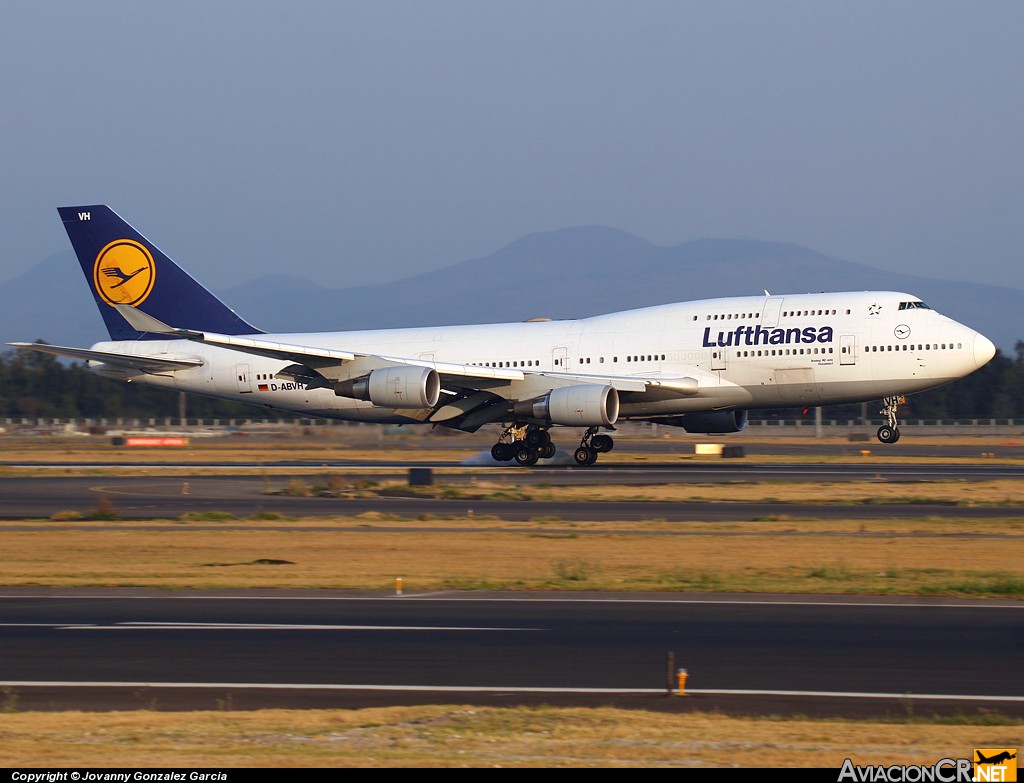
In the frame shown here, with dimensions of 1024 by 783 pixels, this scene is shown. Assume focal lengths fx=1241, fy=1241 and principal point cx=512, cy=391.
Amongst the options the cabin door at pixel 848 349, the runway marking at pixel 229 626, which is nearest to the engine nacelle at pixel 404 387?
the cabin door at pixel 848 349

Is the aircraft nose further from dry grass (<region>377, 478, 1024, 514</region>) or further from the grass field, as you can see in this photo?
the grass field

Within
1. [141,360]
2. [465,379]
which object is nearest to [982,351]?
[465,379]

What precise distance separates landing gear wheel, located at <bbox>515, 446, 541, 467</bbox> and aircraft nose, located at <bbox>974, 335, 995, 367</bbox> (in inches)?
573

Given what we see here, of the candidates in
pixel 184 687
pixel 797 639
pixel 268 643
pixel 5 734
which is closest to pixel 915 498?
pixel 797 639

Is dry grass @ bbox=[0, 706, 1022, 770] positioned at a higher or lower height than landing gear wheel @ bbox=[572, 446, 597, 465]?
lower

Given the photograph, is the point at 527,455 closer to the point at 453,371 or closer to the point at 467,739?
the point at 453,371

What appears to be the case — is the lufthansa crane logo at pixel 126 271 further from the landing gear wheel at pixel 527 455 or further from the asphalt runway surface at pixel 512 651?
the asphalt runway surface at pixel 512 651

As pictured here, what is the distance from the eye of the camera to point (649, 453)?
185 ft

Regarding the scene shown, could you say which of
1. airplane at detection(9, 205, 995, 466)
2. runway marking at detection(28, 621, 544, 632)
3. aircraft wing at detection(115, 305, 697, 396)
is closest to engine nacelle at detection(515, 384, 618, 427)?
airplane at detection(9, 205, 995, 466)

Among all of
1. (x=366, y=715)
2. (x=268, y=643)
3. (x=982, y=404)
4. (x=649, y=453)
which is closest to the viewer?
(x=366, y=715)

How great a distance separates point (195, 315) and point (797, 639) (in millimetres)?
37953

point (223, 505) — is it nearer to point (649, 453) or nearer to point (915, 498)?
point (915, 498)

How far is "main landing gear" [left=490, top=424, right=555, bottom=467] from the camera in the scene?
42.5m

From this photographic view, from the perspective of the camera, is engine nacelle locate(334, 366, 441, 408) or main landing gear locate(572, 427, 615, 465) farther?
main landing gear locate(572, 427, 615, 465)
